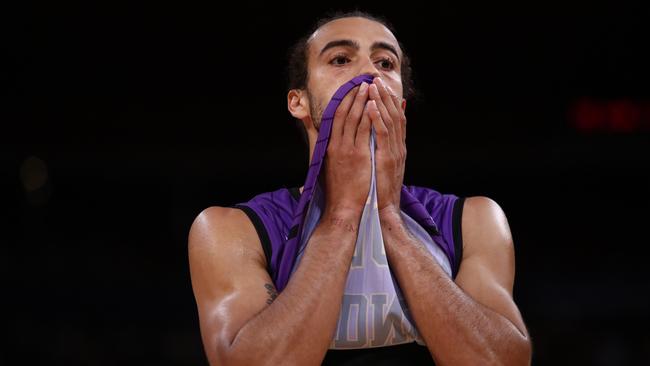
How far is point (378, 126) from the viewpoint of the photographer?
185cm

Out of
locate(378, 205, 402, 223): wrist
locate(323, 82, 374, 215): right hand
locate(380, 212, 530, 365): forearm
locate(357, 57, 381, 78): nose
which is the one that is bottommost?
locate(380, 212, 530, 365): forearm

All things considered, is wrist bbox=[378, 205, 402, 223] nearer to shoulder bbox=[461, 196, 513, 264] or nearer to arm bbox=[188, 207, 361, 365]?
arm bbox=[188, 207, 361, 365]

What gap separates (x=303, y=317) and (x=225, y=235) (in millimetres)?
379

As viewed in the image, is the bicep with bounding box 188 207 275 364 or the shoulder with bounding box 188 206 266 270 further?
the shoulder with bounding box 188 206 266 270

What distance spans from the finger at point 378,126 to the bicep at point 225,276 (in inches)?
15.5

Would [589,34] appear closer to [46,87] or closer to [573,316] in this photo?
[573,316]

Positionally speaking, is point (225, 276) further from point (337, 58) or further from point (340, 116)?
point (337, 58)

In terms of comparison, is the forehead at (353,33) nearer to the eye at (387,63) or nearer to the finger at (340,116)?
the eye at (387,63)

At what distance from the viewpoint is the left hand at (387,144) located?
73.3 inches

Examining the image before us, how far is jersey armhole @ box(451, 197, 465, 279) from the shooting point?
1949mm

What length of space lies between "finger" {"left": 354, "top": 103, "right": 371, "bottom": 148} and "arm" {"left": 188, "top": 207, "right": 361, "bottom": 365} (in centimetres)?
17

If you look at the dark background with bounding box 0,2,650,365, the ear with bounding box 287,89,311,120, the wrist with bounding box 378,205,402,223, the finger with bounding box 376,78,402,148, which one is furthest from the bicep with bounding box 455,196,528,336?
the dark background with bounding box 0,2,650,365

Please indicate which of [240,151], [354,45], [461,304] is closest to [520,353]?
[461,304]

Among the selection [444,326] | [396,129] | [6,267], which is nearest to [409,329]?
[444,326]
